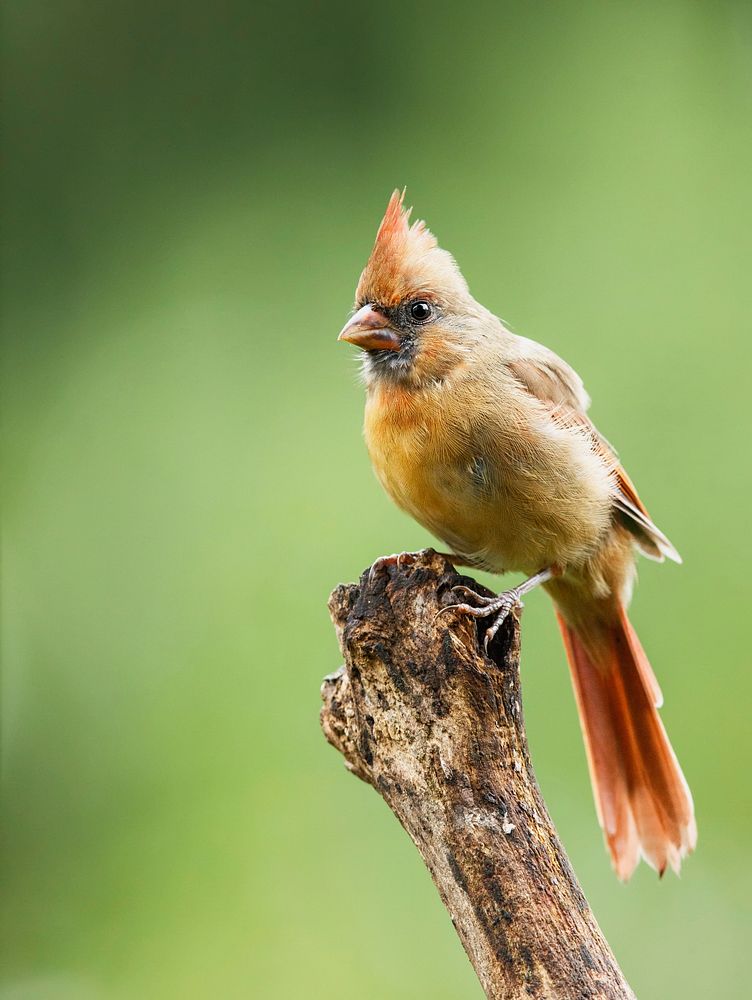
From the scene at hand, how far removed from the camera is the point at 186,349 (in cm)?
595

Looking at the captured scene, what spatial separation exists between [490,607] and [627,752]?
3.88ft

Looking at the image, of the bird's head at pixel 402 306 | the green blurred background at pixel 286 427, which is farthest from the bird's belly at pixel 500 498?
the green blurred background at pixel 286 427

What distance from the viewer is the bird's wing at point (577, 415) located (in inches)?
139

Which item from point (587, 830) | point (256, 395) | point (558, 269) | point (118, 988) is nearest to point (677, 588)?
point (587, 830)

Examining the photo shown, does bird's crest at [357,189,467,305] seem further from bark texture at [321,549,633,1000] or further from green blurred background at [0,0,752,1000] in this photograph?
green blurred background at [0,0,752,1000]

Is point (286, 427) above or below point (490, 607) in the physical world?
above

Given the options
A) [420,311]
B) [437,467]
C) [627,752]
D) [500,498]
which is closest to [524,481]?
[500,498]

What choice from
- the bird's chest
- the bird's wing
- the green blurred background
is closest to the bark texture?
the bird's chest

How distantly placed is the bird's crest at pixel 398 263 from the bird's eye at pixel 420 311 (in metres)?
0.03

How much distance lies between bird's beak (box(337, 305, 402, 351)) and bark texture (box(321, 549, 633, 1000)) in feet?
3.21

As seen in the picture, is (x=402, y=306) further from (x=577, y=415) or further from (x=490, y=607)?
(x=490, y=607)

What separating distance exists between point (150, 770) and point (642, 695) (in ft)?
8.08

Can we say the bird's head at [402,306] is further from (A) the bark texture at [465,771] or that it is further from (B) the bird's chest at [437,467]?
(A) the bark texture at [465,771]

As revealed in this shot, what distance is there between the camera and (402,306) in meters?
3.58
